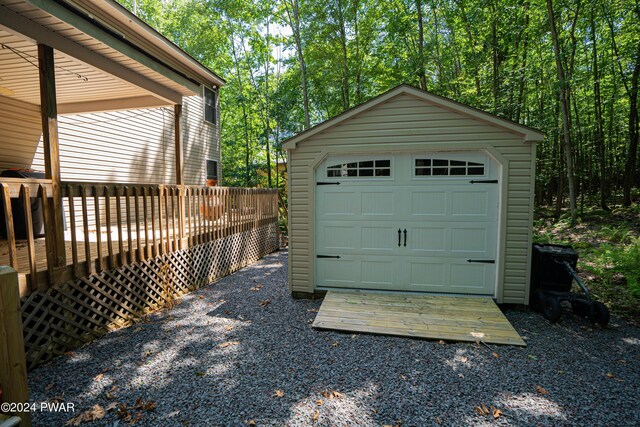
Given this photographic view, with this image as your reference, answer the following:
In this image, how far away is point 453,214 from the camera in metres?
5.05

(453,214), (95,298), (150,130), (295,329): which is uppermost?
(150,130)

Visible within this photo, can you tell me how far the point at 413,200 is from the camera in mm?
5168

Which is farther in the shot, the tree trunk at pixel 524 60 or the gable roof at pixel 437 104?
the tree trunk at pixel 524 60

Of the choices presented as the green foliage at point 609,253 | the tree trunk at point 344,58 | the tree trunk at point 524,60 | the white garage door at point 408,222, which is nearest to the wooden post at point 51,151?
the white garage door at point 408,222

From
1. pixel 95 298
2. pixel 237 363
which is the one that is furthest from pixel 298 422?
pixel 95 298

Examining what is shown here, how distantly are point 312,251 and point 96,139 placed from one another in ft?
20.4

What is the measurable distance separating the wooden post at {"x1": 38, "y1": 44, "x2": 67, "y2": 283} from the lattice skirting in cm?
35

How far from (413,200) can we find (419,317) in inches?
73.5

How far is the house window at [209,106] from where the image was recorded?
40.3ft

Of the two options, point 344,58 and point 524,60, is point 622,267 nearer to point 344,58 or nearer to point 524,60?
point 524,60

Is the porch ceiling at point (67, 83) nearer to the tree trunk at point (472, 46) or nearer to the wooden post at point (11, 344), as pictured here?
the wooden post at point (11, 344)

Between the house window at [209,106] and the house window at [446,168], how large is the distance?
986cm

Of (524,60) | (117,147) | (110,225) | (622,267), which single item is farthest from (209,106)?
(622,267)

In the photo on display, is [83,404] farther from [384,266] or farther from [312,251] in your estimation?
[384,266]
